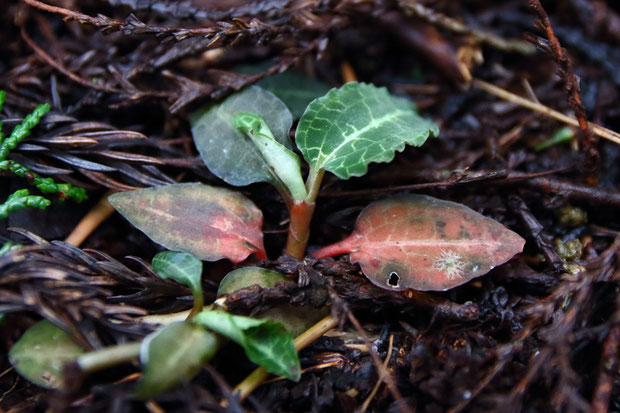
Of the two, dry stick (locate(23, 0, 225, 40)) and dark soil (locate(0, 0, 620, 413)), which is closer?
dark soil (locate(0, 0, 620, 413))

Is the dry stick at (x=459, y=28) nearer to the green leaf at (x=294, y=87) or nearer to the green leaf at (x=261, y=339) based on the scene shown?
the green leaf at (x=294, y=87)

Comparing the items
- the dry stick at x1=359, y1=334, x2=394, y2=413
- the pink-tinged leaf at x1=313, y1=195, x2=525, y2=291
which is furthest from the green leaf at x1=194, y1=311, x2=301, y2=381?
the pink-tinged leaf at x1=313, y1=195, x2=525, y2=291

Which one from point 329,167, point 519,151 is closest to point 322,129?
point 329,167

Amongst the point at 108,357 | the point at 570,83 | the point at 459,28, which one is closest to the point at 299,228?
the point at 108,357

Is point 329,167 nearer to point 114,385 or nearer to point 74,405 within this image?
point 114,385

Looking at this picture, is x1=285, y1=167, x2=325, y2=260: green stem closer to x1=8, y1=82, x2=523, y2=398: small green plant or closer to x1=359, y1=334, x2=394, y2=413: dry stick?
x1=8, y1=82, x2=523, y2=398: small green plant

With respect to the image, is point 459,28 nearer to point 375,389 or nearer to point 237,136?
point 237,136
